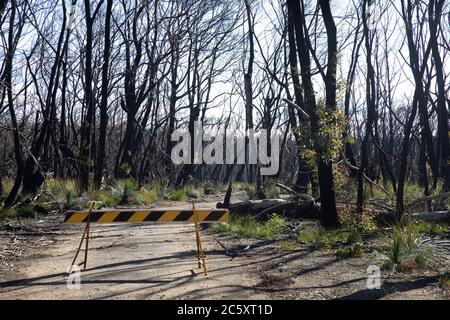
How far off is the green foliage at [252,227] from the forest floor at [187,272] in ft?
1.06

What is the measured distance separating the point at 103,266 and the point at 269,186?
471 inches

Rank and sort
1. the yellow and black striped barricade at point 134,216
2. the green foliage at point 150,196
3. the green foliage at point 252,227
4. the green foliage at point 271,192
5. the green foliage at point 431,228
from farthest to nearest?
the green foliage at point 150,196 < the green foliage at point 271,192 < the green foliage at point 252,227 < the green foliage at point 431,228 < the yellow and black striped barricade at point 134,216

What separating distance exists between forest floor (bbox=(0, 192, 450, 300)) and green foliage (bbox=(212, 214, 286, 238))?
324 mm

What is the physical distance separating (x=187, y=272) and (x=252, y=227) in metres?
4.21

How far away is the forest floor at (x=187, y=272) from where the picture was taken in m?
5.50

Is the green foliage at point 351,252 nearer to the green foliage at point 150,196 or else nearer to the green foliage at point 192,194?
the green foliage at point 150,196

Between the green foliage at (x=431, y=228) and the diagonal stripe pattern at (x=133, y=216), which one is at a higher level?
the diagonal stripe pattern at (x=133, y=216)

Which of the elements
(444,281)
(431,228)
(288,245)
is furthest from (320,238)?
(444,281)

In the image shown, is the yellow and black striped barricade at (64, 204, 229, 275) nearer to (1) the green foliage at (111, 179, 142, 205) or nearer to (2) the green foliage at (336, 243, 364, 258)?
(2) the green foliage at (336, 243, 364, 258)

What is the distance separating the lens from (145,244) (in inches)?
369

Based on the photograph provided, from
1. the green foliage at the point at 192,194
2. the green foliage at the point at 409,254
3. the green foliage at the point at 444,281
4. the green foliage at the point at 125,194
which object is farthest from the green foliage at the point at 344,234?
the green foliage at the point at 192,194

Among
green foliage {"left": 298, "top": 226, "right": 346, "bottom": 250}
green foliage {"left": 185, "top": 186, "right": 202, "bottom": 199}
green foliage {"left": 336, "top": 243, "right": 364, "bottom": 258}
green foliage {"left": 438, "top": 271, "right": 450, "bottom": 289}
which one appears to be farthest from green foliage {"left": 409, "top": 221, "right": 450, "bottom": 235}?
green foliage {"left": 185, "top": 186, "right": 202, "bottom": 199}

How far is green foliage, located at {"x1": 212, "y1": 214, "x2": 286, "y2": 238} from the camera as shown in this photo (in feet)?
33.7
